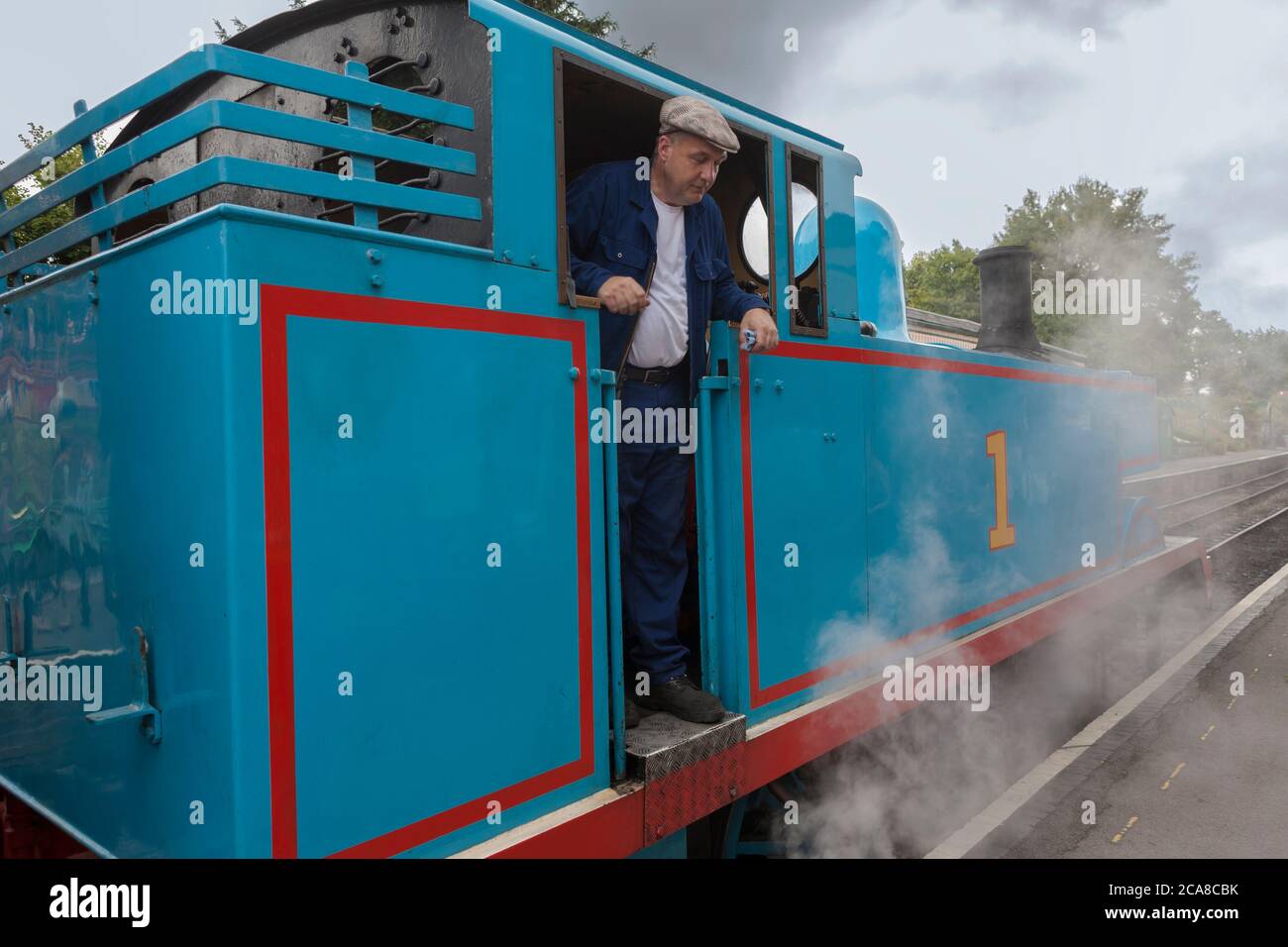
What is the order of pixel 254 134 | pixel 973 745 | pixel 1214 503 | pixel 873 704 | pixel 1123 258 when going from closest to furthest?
pixel 254 134 → pixel 873 704 → pixel 973 745 → pixel 1214 503 → pixel 1123 258

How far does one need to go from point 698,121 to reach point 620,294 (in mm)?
560

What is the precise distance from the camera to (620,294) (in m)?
2.23

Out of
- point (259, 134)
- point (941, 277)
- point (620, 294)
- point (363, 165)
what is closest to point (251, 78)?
point (259, 134)

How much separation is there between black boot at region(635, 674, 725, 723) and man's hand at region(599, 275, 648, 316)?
1061 mm

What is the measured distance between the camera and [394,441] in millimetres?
1771

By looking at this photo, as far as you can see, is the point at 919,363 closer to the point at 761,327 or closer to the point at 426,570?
the point at 761,327

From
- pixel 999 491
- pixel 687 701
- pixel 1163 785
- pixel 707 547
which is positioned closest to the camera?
pixel 687 701

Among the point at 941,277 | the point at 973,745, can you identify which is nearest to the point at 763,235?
the point at 973,745

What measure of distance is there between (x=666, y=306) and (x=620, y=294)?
0.36 m

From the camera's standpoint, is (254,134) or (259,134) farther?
(254,134)

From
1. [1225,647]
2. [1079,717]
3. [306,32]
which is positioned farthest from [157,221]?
[1225,647]

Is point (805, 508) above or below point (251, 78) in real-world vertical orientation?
below

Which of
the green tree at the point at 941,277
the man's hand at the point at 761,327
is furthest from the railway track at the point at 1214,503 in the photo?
the green tree at the point at 941,277

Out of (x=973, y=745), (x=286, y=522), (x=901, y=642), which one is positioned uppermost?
→ (x=286, y=522)
